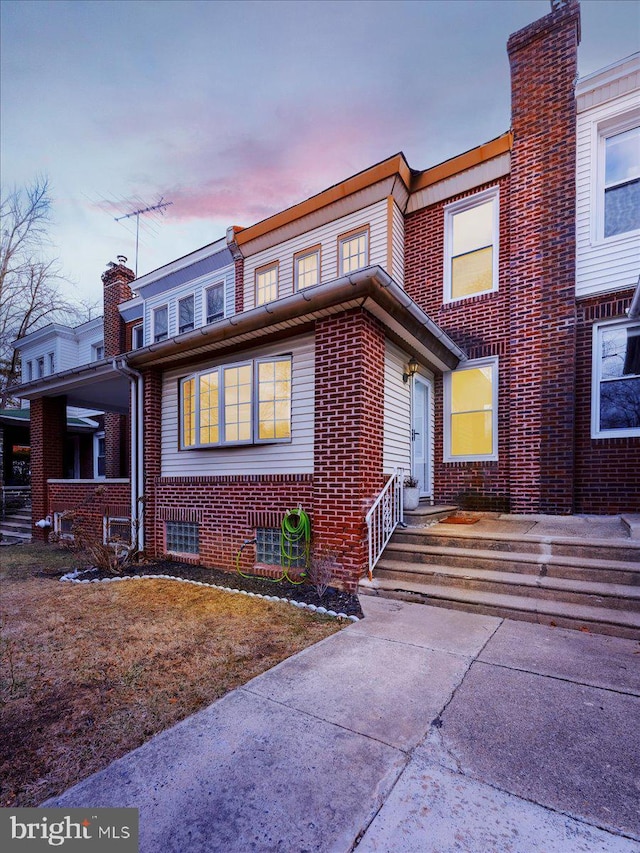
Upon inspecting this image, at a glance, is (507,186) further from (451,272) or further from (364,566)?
(364,566)

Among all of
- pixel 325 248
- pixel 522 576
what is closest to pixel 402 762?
pixel 522 576

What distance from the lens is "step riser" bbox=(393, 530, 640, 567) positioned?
424cm

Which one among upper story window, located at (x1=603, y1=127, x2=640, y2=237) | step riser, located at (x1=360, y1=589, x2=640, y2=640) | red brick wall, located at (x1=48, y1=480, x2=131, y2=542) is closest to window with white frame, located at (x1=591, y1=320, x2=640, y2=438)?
upper story window, located at (x1=603, y1=127, x2=640, y2=237)

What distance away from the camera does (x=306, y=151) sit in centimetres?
1016

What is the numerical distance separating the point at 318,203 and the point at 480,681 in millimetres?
8853

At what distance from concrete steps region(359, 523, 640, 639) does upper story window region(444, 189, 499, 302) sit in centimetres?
473

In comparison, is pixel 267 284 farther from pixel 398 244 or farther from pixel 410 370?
pixel 410 370

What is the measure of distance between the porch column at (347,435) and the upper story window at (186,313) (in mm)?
7640

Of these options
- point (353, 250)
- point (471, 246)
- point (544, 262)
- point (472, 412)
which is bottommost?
point (472, 412)

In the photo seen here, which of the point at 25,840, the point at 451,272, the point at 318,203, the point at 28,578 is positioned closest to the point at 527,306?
the point at 451,272

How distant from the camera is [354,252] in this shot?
8.26 m

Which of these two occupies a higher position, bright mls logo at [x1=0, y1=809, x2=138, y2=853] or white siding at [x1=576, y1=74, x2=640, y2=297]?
white siding at [x1=576, y1=74, x2=640, y2=297]

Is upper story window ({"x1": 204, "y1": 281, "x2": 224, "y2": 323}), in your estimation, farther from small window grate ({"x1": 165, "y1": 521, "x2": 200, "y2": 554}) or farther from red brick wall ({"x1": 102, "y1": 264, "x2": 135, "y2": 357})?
small window grate ({"x1": 165, "y1": 521, "x2": 200, "y2": 554})

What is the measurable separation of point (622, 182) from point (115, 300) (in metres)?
14.7
